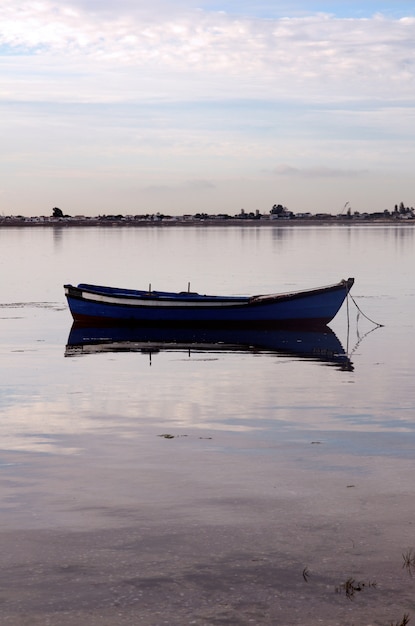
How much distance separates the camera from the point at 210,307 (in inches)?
1442

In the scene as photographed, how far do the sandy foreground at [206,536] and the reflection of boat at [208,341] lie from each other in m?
14.1

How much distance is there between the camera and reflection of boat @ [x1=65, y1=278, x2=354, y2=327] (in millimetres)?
36844

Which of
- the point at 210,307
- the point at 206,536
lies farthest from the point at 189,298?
the point at 206,536

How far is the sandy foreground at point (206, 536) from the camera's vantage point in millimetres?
8766

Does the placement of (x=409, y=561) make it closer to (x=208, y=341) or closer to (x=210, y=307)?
(x=208, y=341)

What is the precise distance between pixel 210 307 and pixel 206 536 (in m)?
25.9

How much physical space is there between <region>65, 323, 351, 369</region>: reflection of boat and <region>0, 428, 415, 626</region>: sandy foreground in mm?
14129

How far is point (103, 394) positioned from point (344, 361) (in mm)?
9521

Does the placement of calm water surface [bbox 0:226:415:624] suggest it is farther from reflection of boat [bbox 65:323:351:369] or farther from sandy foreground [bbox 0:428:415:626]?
reflection of boat [bbox 65:323:351:369]

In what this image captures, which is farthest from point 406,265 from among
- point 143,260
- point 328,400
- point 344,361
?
point 328,400

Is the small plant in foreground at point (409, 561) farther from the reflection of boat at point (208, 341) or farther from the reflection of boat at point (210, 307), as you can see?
the reflection of boat at point (210, 307)

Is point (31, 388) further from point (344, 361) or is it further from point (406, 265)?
point (406, 265)

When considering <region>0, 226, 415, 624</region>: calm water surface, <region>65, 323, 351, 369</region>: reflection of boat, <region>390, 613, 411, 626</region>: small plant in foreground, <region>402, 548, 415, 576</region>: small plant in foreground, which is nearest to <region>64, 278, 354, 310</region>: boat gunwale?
<region>65, 323, 351, 369</region>: reflection of boat

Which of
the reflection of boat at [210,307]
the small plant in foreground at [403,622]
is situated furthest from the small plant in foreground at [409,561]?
the reflection of boat at [210,307]
